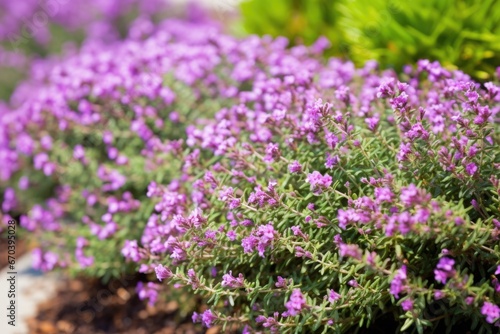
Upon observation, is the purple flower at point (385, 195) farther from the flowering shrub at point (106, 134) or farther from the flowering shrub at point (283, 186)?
the flowering shrub at point (106, 134)

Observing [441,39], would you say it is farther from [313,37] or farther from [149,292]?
[149,292]

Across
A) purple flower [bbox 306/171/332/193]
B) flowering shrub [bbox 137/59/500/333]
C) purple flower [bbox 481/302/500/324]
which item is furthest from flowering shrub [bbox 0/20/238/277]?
purple flower [bbox 481/302/500/324]

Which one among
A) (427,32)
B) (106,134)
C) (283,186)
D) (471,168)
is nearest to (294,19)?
(427,32)

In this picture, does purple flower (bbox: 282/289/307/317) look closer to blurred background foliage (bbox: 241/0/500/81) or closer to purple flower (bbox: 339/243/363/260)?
purple flower (bbox: 339/243/363/260)

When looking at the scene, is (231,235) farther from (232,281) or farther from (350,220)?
(350,220)

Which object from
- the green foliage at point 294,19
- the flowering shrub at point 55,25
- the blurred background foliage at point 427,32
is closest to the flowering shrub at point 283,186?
the blurred background foliage at point 427,32

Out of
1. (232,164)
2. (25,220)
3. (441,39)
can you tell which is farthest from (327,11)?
(25,220)

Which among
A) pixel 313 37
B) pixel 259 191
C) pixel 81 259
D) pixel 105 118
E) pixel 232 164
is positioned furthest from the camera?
pixel 313 37
